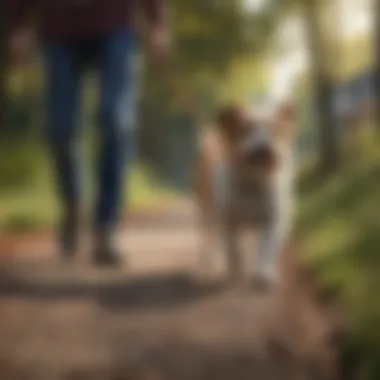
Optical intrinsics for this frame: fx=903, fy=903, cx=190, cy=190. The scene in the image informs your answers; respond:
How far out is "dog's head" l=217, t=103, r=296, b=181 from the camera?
37.2 inches

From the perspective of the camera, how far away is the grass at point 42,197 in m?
0.96

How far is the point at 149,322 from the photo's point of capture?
3.00ft

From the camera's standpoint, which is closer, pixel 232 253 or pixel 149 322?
pixel 149 322

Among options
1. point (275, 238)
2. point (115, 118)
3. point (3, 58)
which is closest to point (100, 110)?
point (115, 118)

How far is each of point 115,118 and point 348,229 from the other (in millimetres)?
276

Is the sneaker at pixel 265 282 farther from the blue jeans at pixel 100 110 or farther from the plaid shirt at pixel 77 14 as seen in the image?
the plaid shirt at pixel 77 14

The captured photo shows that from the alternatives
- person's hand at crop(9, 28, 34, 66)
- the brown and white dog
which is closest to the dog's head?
the brown and white dog

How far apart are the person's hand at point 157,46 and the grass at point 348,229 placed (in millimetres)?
200

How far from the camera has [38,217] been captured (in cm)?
96

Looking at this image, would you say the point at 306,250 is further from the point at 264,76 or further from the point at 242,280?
the point at 264,76

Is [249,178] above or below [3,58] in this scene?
below

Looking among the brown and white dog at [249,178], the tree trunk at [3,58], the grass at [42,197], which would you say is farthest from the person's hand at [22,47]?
the brown and white dog at [249,178]

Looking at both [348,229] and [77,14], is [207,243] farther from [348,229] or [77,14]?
[77,14]

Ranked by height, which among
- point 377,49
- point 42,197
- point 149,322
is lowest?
point 149,322
